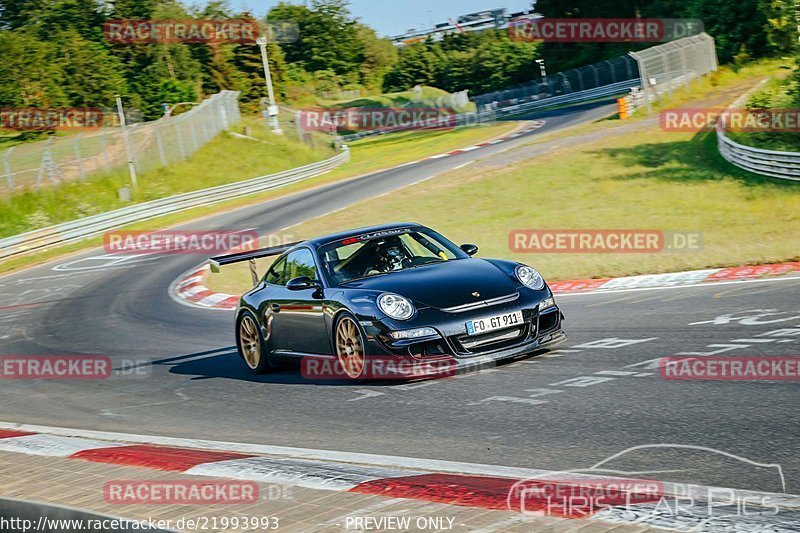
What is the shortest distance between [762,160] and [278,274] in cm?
1766

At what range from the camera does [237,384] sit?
34.4ft

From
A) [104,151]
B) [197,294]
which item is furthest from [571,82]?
[197,294]

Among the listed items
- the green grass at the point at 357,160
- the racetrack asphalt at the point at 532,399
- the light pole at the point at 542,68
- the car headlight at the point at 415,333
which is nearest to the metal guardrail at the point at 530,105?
the green grass at the point at 357,160

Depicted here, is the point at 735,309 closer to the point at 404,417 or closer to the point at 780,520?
the point at 404,417

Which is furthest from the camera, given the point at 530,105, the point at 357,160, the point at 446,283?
the point at 530,105

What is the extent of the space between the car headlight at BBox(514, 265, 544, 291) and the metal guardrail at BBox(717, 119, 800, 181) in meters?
16.4

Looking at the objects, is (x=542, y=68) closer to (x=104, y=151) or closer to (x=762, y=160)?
(x=104, y=151)

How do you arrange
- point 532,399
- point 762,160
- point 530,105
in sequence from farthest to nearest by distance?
point 530,105 < point 762,160 < point 532,399

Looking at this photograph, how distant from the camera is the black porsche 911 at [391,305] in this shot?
866 centimetres

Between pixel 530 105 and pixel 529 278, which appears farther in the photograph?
pixel 530 105

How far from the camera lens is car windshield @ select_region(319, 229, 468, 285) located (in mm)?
9961

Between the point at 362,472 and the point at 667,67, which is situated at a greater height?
the point at 667,67

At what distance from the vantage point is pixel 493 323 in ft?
28.6

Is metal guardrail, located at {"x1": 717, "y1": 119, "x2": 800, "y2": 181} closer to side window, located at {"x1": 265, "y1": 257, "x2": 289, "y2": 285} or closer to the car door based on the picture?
side window, located at {"x1": 265, "y1": 257, "x2": 289, "y2": 285}
